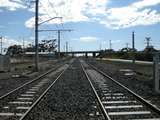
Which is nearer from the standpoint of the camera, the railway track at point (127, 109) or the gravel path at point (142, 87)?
the railway track at point (127, 109)

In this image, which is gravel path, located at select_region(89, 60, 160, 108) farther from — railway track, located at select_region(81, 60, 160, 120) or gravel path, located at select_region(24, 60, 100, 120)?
gravel path, located at select_region(24, 60, 100, 120)

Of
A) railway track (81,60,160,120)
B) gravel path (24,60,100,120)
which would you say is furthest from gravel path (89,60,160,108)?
gravel path (24,60,100,120)

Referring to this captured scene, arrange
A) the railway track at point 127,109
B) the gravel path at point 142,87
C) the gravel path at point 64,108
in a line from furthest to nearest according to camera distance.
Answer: the gravel path at point 142,87, the gravel path at point 64,108, the railway track at point 127,109

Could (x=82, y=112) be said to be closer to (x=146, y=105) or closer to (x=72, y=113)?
(x=72, y=113)

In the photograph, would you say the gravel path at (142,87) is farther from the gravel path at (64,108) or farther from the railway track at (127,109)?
the gravel path at (64,108)

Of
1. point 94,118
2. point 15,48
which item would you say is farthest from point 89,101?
point 15,48

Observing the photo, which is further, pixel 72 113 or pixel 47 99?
pixel 47 99

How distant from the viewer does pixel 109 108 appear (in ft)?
41.9

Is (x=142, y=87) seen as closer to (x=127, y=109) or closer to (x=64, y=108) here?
(x=127, y=109)

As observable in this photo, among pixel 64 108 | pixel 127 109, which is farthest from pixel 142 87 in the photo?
pixel 64 108

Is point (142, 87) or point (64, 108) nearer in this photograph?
point (64, 108)

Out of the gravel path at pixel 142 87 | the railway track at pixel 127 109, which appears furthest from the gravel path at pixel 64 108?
the gravel path at pixel 142 87

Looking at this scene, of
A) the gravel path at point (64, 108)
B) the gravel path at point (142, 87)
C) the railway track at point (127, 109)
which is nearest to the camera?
the railway track at point (127, 109)

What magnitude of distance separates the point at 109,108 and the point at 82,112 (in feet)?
4.32
